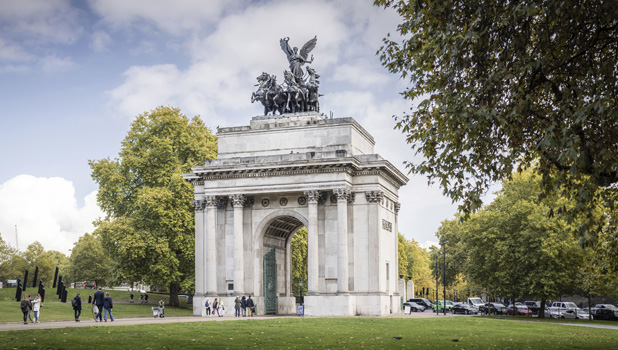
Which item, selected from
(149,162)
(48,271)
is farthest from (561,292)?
(48,271)

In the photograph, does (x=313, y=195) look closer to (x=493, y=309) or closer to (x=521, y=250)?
(x=521, y=250)

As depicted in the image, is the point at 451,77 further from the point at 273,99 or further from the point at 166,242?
the point at 166,242

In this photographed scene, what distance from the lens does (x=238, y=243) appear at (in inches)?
2021

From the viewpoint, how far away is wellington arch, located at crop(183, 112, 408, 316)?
4928 cm

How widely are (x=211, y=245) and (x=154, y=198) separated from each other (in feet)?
26.9

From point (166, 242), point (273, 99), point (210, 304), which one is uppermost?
point (273, 99)

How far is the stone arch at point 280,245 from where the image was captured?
172 feet

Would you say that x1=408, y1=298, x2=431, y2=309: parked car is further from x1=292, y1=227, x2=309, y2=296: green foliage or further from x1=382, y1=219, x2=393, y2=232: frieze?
x1=382, y1=219, x2=393, y2=232: frieze

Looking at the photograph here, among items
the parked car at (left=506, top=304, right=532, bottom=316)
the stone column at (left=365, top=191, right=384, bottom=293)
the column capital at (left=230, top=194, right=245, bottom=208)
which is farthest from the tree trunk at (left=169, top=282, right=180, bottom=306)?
the parked car at (left=506, top=304, right=532, bottom=316)

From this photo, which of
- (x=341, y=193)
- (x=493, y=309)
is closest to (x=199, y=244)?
(x=341, y=193)

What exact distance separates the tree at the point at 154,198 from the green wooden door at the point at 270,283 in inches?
364

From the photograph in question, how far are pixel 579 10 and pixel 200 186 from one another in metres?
40.5

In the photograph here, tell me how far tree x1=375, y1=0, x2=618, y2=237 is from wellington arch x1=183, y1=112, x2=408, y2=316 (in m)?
28.8

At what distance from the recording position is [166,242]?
58.3 m
